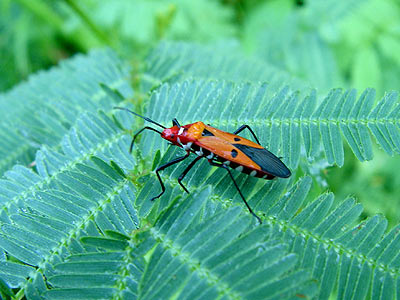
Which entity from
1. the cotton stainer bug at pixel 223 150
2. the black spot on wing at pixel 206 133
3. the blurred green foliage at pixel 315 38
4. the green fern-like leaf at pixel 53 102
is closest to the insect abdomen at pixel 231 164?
the cotton stainer bug at pixel 223 150

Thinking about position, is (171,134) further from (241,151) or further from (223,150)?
(241,151)

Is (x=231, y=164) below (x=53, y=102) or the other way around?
the other way around

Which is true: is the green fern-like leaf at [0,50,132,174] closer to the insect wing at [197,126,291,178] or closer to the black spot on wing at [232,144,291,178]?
the insect wing at [197,126,291,178]

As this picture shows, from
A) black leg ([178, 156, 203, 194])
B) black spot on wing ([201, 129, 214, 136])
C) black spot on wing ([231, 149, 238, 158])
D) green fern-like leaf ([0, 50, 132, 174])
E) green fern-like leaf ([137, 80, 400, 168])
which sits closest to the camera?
black leg ([178, 156, 203, 194])

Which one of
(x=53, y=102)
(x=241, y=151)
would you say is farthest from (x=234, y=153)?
(x=53, y=102)

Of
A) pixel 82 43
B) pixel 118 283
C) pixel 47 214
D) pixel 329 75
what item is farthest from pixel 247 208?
pixel 82 43

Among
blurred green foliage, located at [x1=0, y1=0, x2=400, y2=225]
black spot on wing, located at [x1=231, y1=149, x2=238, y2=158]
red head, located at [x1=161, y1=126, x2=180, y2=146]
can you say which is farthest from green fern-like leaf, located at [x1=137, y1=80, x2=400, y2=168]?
blurred green foliage, located at [x1=0, y1=0, x2=400, y2=225]

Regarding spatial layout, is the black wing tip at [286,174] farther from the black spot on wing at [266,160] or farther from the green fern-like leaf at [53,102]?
the green fern-like leaf at [53,102]

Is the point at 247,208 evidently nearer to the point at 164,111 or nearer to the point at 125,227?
the point at 125,227
